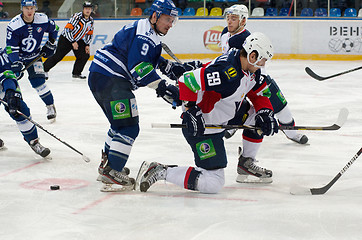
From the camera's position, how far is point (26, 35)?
197 inches

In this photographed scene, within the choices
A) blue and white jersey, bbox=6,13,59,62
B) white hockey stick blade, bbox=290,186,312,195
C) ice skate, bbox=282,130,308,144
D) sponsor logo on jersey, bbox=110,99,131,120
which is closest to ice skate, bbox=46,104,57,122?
blue and white jersey, bbox=6,13,59,62

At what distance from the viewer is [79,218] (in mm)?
2551

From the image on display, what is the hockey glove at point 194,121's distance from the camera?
2.67 metres

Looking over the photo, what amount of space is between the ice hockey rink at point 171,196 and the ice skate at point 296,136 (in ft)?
0.17

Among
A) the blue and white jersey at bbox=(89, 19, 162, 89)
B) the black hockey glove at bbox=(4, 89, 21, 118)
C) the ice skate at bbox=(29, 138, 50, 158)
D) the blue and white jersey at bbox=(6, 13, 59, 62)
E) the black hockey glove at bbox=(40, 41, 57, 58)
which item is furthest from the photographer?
the black hockey glove at bbox=(40, 41, 57, 58)

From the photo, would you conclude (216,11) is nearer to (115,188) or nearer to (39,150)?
(39,150)

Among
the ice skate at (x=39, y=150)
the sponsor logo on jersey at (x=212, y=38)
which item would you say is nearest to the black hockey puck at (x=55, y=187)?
the ice skate at (x=39, y=150)

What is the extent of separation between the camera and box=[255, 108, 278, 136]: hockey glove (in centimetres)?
282

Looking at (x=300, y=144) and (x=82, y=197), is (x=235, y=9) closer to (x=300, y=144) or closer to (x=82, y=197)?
(x=300, y=144)

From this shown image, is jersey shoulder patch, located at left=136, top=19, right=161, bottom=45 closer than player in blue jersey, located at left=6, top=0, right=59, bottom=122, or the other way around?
jersey shoulder patch, located at left=136, top=19, right=161, bottom=45

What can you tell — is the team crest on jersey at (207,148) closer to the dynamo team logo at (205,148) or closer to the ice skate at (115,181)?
the dynamo team logo at (205,148)

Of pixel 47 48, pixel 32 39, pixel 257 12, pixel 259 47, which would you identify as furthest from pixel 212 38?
pixel 259 47

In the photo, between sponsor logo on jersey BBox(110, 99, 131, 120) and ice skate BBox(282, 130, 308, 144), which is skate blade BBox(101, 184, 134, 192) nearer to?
sponsor logo on jersey BBox(110, 99, 131, 120)

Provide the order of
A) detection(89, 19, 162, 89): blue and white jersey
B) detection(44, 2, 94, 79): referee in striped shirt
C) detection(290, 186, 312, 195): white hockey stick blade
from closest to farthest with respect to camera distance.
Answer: detection(89, 19, 162, 89): blue and white jersey
detection(290, 186, 312, 195): white hockey stick blade
detection(44, 2, 94, 79): referee in striped shirt
